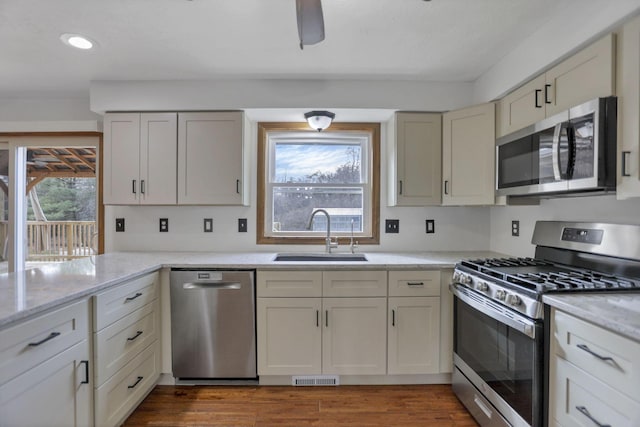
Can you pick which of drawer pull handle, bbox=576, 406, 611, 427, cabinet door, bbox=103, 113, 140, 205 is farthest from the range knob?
cabinet door, bbox=103, 113, 140, 205

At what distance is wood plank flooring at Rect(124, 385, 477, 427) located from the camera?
1.80 meters

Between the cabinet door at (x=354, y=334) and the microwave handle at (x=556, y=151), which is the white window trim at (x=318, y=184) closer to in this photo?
the cabinet door at (x=354, y=334)

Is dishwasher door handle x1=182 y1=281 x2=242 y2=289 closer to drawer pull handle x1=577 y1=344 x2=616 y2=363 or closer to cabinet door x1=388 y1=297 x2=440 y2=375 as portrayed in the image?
cabinet door x1=388 y1=297 x2=440 y2=375

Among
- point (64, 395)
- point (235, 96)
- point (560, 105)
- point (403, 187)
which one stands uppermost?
point (235, 96)

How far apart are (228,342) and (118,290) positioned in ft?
2.63

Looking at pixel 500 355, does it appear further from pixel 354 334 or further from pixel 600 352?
pixel 354 334

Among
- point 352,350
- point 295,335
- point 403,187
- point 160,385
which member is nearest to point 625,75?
point 403,187

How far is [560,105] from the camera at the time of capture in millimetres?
1600

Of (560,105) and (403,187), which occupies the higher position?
(560,105)

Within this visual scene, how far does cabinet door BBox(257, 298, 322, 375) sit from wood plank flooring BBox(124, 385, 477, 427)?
0.55ft

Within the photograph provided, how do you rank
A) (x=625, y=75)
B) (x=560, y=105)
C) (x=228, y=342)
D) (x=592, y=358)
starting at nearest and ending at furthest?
(x=592, y=358) → (x=625, y=75) → (x=560, y=105) → (x=228, y=342)

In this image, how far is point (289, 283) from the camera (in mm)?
2102

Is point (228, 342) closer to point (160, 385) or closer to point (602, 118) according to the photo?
point (160, 385)

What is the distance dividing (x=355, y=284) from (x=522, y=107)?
1577 millimetres
